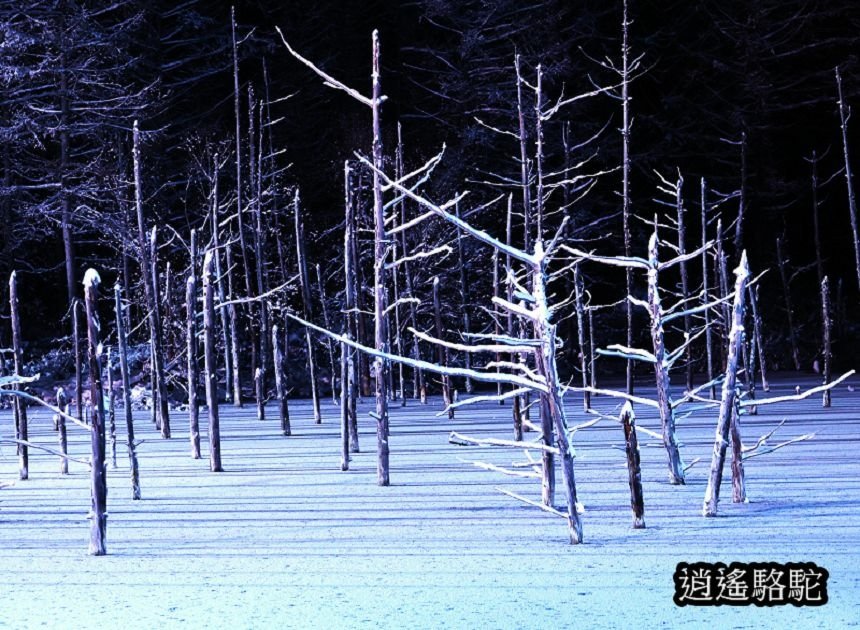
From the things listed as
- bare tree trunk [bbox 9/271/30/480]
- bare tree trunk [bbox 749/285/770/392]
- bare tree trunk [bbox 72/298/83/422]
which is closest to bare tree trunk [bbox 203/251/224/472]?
bare tree trunk [bbox 72/298/83/422]

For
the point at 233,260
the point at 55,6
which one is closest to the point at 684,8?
the point at 233,260

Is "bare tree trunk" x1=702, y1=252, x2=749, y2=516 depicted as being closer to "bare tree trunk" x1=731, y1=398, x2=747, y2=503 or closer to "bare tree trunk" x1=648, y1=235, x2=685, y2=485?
"bare tree trunk" x1=731, y1=398, x2=747, y2=503

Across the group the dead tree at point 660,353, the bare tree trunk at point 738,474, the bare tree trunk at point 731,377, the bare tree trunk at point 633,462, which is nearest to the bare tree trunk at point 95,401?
the bare tree trunk at point 633,462

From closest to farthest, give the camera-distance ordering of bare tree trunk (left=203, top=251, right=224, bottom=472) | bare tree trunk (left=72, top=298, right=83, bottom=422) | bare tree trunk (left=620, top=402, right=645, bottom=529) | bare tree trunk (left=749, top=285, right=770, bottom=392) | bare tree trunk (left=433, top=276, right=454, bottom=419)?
1. bare tree trunk (left=620, top=402, right=645, bottom=529)
2. bare tree trunk (left=72, top=298, right=83, bottom=422)
3. bare tree trunk (left=203, top=251, right=224, bottom=472)
4. bare tree trunk (left=749, top=285, right=770, bottom=392)
5. bare tree trunk (left=433, top=276, right=454, bottom=419)

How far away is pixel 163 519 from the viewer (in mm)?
13711

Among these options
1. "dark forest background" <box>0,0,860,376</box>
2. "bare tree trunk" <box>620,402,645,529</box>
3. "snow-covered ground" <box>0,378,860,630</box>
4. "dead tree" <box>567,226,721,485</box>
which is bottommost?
"snow-covered ground" <box>0,378,860,630</box>

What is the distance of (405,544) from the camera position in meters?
11.6

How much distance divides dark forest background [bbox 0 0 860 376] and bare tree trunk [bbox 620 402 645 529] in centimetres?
2446

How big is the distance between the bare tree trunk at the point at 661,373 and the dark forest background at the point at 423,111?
21936mm

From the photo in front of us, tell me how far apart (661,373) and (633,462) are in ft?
9.39

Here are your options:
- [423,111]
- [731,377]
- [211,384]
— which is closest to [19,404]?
[211,384]

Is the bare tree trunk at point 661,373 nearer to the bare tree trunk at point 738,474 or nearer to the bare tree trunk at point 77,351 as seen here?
the bare tree trunk at point 738,474

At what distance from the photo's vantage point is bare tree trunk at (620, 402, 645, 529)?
37.8 ft

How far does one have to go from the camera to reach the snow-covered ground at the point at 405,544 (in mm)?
8930
